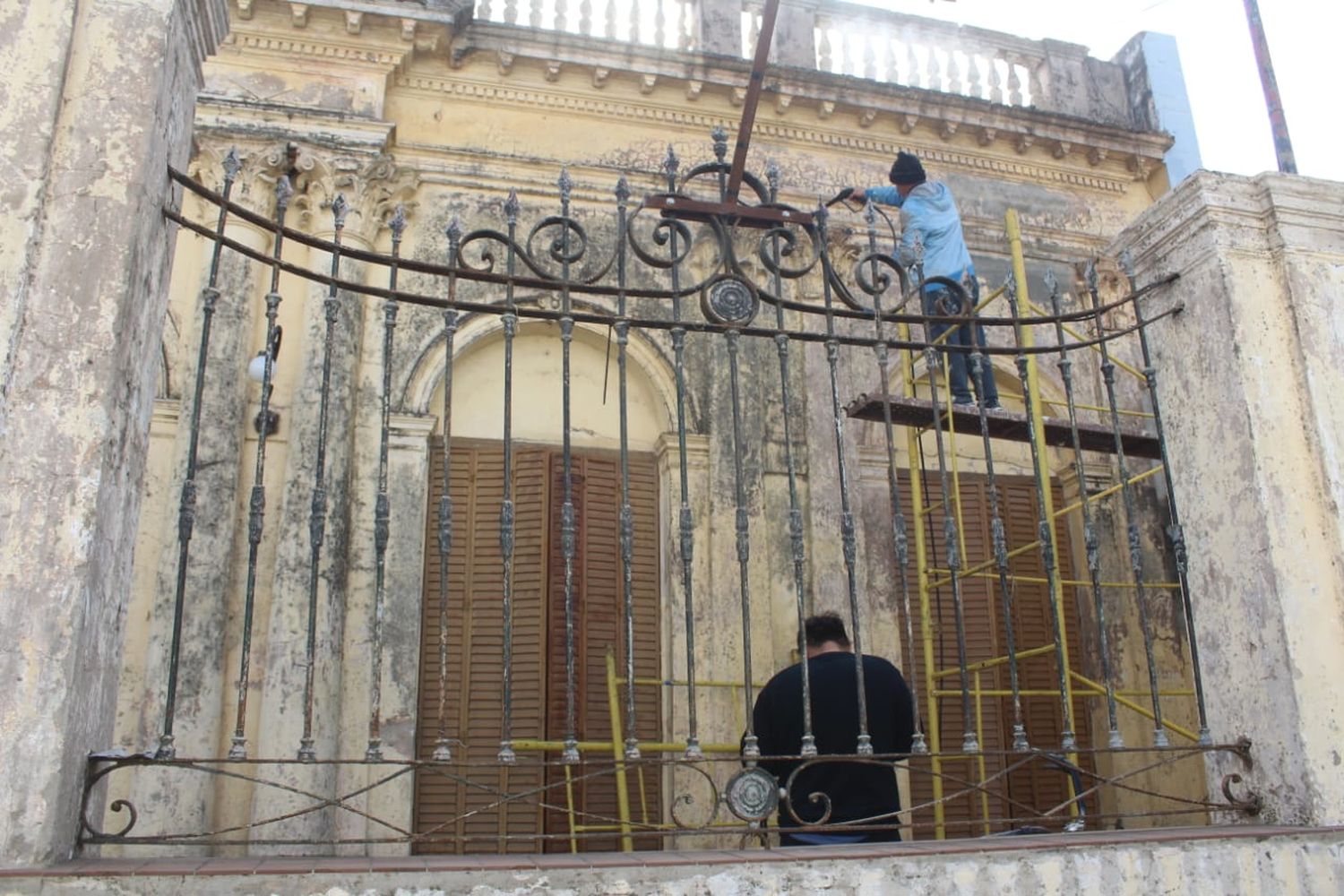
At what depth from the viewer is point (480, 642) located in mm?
7324

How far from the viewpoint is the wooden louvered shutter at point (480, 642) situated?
7.07m

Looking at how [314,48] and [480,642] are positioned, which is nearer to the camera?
[480,642]

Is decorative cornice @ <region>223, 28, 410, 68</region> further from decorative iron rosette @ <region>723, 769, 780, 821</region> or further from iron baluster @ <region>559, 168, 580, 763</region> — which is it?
decorative iron rosette @ <region>723, 769, 780, 821</region>

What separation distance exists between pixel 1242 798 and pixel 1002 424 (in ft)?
10.4

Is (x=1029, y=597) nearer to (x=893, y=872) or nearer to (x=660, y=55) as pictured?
(x=660, y=55)

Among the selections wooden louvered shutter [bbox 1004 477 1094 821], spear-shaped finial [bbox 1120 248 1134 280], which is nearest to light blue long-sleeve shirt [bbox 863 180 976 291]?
wooden louvered shutter [bbox 1004 477 1094 821]

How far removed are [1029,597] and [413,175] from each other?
5.06 meters

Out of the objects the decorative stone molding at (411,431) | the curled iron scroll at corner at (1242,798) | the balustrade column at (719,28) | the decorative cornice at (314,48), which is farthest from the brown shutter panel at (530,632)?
the curled iron scroll at corner at (1242,798)

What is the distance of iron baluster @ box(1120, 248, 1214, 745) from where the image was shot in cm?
376

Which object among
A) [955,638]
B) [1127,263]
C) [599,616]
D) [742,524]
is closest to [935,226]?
[955,638]

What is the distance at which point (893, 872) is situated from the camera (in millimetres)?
2961

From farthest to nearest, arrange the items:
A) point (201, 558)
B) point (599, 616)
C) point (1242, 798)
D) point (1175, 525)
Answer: point (599, 616), point (201, 558), point (1175, 525), point (1242, 798)

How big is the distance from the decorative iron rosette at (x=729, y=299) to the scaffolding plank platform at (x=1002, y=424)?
2349 millimetres

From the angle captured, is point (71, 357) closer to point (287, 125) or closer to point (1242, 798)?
point (1242, 798)
